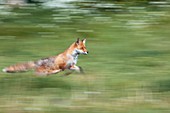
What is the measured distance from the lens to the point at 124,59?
9.52 m

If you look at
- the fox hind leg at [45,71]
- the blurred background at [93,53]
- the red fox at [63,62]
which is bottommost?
the blurred background at [93,53]

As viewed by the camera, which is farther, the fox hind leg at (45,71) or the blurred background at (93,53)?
the fox hind leg at (45,71)

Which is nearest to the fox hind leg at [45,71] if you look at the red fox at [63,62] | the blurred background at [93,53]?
the red fox at [63,62]

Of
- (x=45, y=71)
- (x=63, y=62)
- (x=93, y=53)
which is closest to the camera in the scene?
(x=63, y=62)

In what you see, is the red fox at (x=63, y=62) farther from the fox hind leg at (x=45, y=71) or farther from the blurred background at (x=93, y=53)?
the blurred background at (x=93, y=53)

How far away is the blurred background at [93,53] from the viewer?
733 cm

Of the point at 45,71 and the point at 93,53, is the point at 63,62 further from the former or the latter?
the point at 93,53

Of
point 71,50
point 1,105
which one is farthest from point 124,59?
point 1,105

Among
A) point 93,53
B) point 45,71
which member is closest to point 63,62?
point 45,71

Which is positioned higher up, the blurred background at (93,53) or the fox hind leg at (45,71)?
the fox hind leg at (45,71)

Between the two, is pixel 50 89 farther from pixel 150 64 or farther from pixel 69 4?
pixel 69 4

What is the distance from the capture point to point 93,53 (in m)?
10.0

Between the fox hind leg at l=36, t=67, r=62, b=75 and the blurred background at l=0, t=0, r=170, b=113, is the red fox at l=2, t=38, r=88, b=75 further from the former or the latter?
the blurred background at l=0, t=0, r=170, b=113

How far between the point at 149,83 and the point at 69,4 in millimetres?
5885
